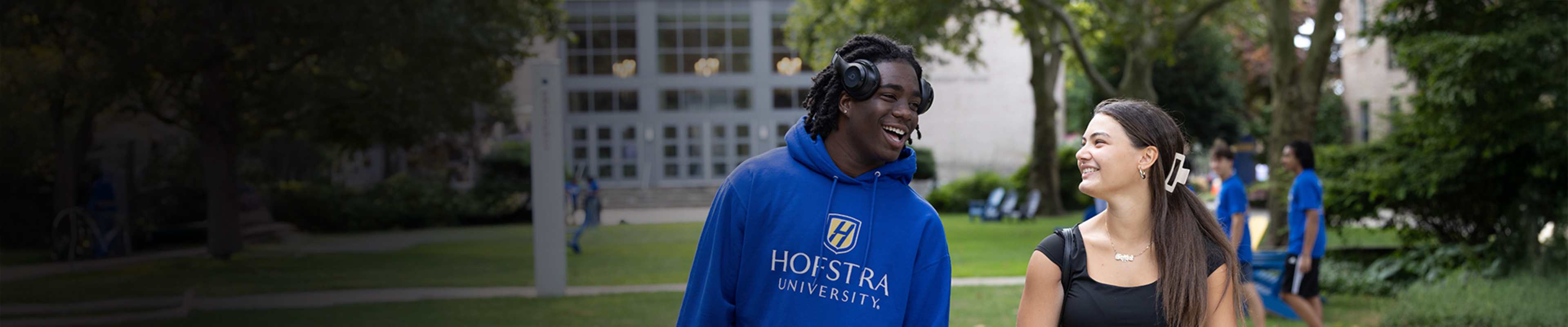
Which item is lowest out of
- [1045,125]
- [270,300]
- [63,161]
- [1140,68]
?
[270,300]

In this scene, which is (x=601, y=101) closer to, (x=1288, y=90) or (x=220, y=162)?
(x=1288, y=90)

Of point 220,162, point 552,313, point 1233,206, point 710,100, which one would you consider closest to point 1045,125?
point 710,100

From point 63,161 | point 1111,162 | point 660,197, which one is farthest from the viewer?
point 660,197

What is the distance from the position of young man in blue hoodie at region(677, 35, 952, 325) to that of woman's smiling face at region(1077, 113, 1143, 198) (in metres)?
0.47

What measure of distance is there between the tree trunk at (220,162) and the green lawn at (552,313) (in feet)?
1.81

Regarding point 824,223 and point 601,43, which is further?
point 601,43

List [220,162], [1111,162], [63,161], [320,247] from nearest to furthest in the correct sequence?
[1111,162], [63,161], [220,162], [320,247]

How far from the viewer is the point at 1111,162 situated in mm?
3240

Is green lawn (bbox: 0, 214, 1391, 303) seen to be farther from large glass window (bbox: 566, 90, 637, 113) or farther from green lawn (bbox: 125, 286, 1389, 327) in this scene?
large glass window (bbox: 566, 90, 637, 113)

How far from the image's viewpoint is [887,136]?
3.01 meters

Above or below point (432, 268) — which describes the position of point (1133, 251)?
above

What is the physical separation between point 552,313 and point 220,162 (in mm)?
3110

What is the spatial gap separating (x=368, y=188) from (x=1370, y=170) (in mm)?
9124

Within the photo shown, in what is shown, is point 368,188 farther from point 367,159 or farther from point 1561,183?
point 1561,183
